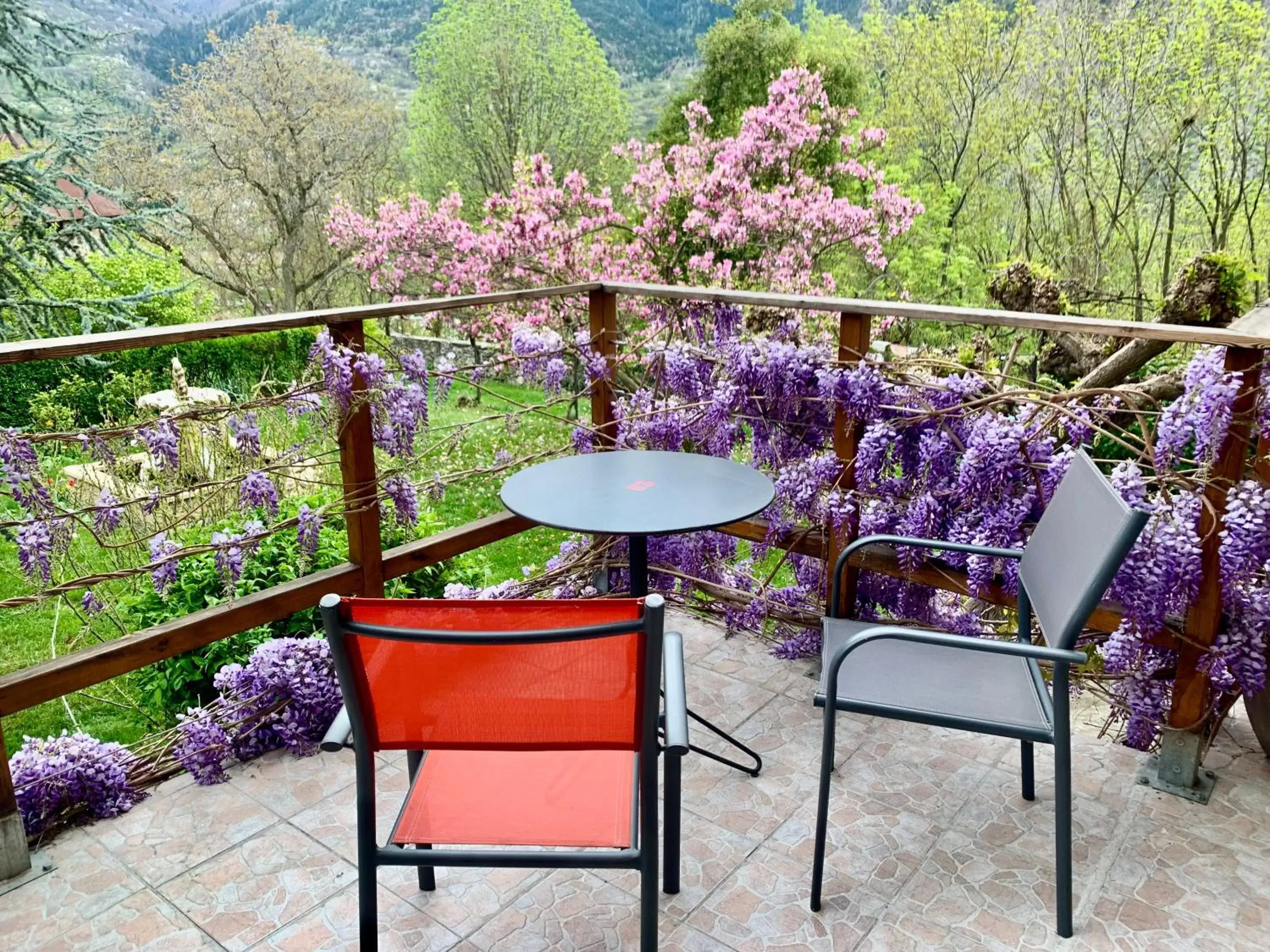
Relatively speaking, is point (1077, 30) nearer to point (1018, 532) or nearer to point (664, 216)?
point (664, 216)

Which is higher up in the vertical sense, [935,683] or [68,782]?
[935,683]

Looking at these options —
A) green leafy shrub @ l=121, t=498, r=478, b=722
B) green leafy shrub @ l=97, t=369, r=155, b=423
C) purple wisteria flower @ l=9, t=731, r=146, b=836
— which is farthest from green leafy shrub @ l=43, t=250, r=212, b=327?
purple wisteria flower @ l=9, t=731, r=146, b=836

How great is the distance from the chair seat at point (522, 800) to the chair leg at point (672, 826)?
9cm

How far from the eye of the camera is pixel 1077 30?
31.9 feet

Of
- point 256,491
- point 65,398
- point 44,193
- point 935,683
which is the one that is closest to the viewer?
point 935,683

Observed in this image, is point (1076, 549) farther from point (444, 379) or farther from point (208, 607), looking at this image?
point (208, 607)

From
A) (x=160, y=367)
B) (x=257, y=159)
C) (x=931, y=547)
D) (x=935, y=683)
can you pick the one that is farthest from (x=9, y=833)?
(x=257, y=159)

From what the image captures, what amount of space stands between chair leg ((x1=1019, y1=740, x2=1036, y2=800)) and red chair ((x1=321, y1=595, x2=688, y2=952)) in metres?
1.15

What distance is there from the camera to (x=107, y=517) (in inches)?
87.9

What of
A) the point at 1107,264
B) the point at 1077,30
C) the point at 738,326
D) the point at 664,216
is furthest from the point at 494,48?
the point at 738,326

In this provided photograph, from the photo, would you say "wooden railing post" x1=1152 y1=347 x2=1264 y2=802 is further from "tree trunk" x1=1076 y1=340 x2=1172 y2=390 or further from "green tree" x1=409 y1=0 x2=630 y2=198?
"green tree" x1=409 y1=0 x2=630 y2=198

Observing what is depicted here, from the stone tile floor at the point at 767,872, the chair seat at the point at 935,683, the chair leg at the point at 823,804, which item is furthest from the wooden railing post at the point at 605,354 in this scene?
the chair leg at the point at 823,804

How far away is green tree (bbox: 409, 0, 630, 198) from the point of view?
13.6 metres

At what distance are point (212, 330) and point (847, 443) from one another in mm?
1800
